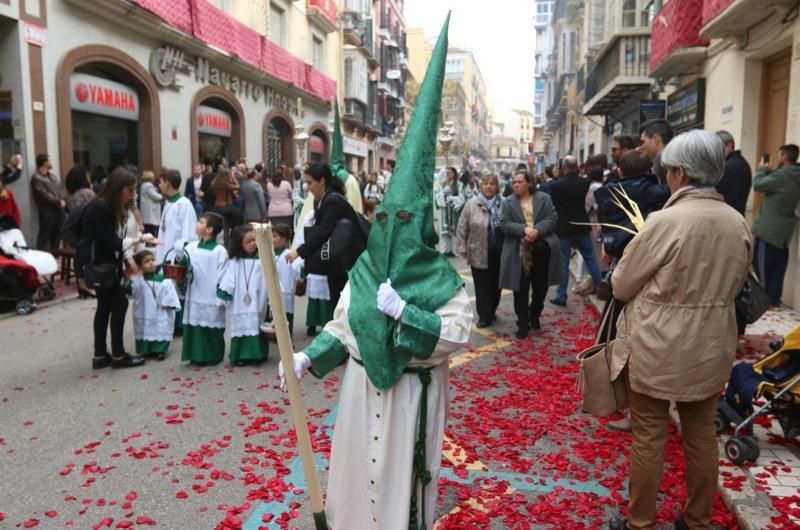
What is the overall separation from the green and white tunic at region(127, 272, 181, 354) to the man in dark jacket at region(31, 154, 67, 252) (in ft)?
18.3

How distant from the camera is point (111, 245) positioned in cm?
582

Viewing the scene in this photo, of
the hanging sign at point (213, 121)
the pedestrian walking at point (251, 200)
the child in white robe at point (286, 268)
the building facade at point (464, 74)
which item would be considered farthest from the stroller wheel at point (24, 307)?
the building facade at point (464, 74)

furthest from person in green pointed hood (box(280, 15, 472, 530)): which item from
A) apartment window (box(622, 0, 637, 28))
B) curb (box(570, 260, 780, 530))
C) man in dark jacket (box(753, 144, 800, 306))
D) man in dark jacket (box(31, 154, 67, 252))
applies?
apartment window (box(622, 0, 637, 28))

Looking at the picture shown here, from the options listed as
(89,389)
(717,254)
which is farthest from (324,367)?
(89,389)

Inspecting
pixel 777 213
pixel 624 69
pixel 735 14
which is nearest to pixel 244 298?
pixel 777 213

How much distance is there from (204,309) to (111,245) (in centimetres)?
100

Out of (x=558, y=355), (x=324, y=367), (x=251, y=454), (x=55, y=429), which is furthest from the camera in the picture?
(x=558, y=355)

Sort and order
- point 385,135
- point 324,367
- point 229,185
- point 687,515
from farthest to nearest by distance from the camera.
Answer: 1. point 385,135
2. point 229,185
3. point 687,515
4. point 324,367

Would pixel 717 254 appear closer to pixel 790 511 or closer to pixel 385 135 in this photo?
pixel 790 511

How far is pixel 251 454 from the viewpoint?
→ 166 inches

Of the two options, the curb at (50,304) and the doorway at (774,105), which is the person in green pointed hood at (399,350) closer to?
the curb at (50,304)

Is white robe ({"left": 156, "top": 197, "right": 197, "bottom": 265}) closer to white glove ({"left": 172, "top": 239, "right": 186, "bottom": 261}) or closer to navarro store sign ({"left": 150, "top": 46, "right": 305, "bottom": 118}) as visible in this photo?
white glove ({"left": 172, "top": 239, "right": 186, "bottom": 261})

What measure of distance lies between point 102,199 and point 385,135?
1484 inches

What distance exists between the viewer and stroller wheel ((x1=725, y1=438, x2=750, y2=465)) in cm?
380
